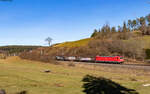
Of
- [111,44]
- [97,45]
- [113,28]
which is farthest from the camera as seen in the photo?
[113,28]

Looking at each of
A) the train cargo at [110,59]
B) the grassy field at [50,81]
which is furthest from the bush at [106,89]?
the train cargo at [110,59]

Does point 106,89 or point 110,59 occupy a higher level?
point 110,59

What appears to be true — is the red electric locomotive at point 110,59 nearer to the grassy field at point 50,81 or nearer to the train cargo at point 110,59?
the train cargo at point 110,59

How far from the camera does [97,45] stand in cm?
7288

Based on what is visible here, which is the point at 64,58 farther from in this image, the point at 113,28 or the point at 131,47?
the point at 113,28

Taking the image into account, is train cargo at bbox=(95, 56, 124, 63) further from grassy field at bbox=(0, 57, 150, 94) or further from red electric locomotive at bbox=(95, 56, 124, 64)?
grassy field at bbox=(0, 57, 150, 94)

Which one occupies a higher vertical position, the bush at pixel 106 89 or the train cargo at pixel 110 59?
the train cargo at pixel 110 59

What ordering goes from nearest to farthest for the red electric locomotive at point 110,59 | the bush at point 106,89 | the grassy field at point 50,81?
the bush at point 106,89 < the grassy field at point 50,81 < the red electric locomotive at point 110,59

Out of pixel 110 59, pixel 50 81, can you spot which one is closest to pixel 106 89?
pixel 50 81

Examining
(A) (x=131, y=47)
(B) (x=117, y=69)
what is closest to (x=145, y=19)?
(A) (x=131, y=47)

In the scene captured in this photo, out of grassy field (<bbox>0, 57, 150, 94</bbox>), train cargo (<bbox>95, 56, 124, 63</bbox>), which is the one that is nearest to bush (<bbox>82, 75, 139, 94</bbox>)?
grassy field (<bbox>0, 57, 150, 94</bbox>)

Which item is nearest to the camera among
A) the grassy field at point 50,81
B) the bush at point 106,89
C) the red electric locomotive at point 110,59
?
the bush at point 106,89

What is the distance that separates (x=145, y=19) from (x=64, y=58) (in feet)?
354

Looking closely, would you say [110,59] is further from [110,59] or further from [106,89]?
[106,89]
